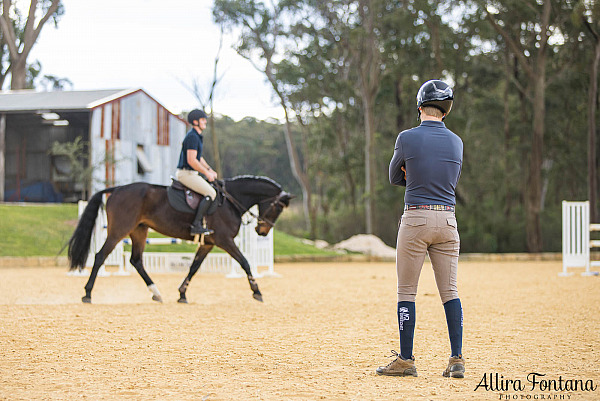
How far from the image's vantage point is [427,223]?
470cm

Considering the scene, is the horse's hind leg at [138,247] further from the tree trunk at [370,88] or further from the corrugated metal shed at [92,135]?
the tree trunk at [370,88]

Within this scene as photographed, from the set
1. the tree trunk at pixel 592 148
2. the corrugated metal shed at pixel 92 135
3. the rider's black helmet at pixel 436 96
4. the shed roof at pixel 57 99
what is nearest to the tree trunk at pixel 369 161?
the tree trunk at pixel 592 148

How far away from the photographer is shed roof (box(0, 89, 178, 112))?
28.4 m

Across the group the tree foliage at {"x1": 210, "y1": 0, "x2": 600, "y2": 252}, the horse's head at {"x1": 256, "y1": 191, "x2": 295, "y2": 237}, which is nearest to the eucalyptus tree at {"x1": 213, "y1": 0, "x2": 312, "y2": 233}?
the tree foliage at {"x1": 210, "y1": 0, "x2": 600, "y2": 252}

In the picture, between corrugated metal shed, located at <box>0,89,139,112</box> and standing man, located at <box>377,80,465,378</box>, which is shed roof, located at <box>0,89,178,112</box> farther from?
standing man, located at <box>377,80,465,378</box>

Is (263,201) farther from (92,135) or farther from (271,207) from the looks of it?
(92,135)

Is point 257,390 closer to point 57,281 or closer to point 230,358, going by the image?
point 230,358

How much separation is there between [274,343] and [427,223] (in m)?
2.21

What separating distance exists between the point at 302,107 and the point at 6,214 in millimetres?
19209

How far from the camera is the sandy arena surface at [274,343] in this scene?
14.4 ft

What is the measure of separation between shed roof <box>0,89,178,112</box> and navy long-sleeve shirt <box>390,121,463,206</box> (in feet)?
82.8

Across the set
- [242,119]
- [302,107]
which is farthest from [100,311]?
[242,119]

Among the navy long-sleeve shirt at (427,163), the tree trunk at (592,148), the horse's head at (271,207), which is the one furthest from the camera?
the tree trunk at (592,148)

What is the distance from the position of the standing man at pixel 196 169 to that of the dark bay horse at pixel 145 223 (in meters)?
0.20
